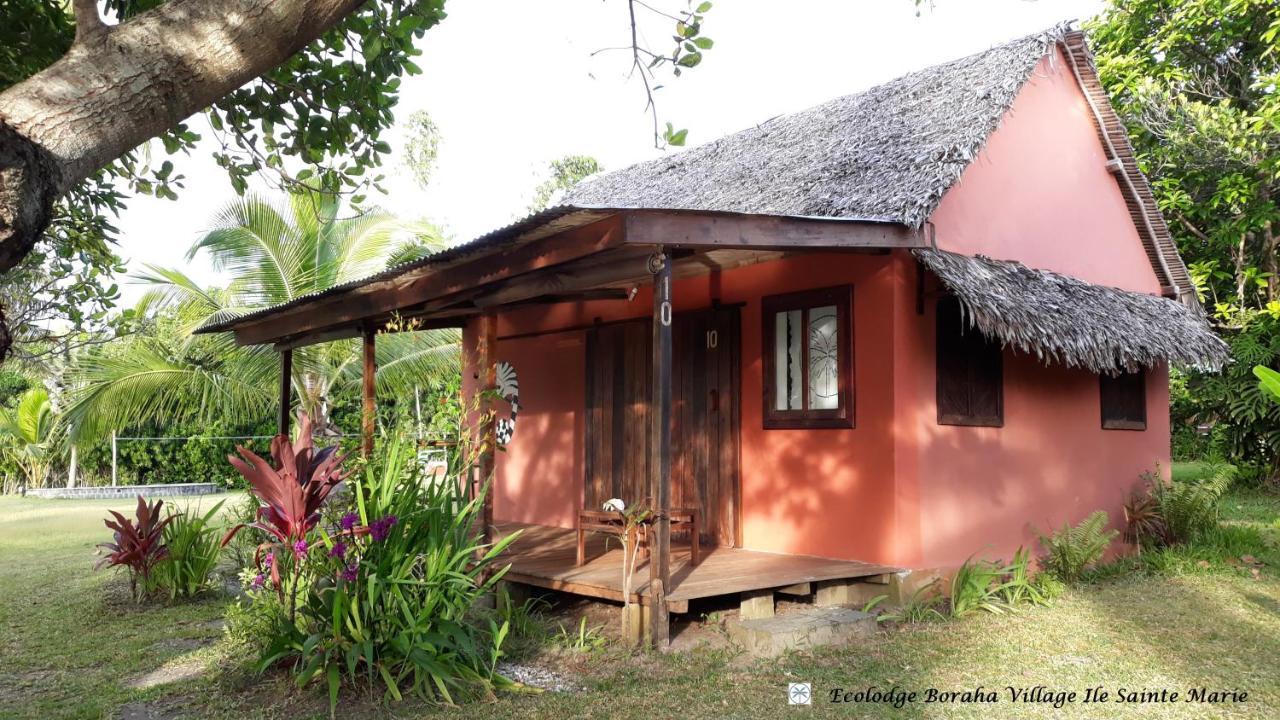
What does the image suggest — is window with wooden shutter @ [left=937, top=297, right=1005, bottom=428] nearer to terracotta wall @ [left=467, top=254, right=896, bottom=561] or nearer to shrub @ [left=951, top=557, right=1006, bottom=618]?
terracotta wall @ [left=467, top=254, right=896, bottom=561]

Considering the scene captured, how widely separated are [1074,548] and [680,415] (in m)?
3.19

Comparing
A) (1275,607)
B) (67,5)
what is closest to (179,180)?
(67,5)

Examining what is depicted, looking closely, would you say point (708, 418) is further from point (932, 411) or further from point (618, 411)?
point (932, 411)

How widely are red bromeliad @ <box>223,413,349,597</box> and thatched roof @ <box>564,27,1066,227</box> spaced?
2811mm

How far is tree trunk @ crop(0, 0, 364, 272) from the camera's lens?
2.52 metres

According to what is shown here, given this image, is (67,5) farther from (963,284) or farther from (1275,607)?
(1275,607)

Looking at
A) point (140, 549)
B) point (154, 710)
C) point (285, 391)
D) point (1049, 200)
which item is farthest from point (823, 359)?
point (140, 549)

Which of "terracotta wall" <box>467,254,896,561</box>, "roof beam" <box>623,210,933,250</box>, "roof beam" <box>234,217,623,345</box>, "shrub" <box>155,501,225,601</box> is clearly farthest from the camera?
"shrub" <box>155,501,225,601</box>

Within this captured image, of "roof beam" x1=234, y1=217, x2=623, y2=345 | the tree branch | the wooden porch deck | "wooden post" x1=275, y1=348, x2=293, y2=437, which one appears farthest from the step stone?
"wooden post" x1=275, y1=348, x2=293, y2=437

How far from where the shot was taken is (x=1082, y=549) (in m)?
7.47

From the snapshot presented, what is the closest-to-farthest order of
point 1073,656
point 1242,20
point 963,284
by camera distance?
1. point 1073,656
2. point 963,284
3. point 1242,20

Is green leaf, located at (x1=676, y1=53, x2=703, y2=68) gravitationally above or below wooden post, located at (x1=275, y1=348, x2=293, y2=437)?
above

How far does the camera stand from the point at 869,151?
796cm

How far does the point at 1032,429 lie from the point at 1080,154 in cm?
272
